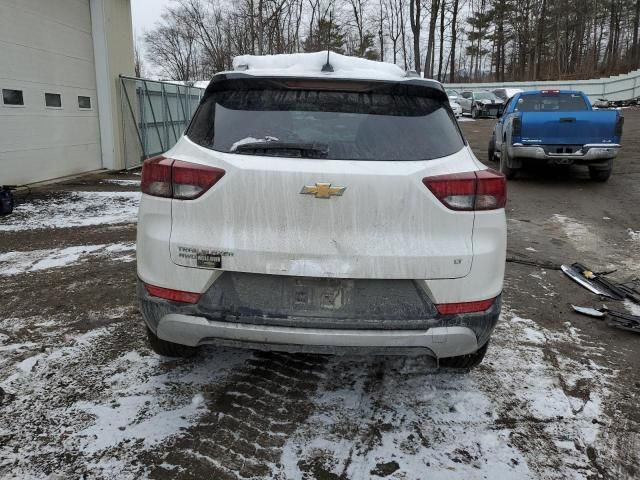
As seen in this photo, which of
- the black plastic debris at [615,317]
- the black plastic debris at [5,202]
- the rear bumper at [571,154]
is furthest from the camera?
the rear bumper at [571,154]

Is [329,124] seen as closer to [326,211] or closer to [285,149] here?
[285,149]

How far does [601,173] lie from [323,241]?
31.3ft

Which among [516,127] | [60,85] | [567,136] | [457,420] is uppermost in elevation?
[60,85]

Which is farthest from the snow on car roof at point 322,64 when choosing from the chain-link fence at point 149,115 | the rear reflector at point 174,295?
→ the chain-link fence at point 149,115

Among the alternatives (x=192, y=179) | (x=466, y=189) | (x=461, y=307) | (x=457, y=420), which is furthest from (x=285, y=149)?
(x=457, y=420)

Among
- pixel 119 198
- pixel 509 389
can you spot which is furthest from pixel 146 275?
pixel 119 198

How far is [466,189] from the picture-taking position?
2.47 meters

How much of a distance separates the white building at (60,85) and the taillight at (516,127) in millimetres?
9193

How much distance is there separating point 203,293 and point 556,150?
340 inches

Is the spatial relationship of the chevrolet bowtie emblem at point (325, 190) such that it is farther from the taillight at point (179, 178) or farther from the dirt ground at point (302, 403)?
the dirt ground at point (302, 403)

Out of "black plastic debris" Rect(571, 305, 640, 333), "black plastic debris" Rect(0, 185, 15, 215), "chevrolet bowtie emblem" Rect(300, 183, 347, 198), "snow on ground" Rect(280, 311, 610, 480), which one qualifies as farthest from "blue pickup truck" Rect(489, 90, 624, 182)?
"black plastic debris" Rect(0, 185, 15, 215)

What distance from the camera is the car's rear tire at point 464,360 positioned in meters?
2.93

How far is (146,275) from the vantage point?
2.61 m

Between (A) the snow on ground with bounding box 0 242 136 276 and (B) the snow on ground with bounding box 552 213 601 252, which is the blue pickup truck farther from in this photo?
(A) the snow on ground with bounding box 0 242 136 276
